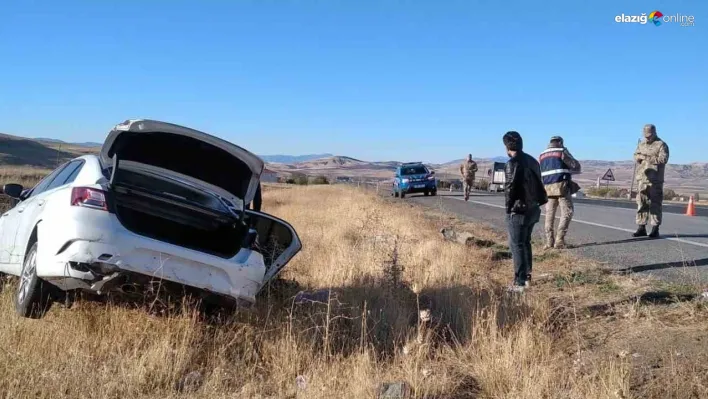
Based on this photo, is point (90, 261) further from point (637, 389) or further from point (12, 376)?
point (637, 389)

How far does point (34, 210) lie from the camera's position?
203 inches

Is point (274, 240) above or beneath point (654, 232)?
above

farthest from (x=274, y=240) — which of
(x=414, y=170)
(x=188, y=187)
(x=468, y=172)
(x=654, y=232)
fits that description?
(x=414, y=170)

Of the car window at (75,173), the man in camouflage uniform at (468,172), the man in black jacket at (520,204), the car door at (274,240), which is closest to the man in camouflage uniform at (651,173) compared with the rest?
the man in black jacket at (520,204)

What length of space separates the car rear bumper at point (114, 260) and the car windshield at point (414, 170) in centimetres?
2697

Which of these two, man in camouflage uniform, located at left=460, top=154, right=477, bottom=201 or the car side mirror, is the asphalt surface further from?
man in camouflage uniform, located at left=460, top=154, right=477, bottom=201

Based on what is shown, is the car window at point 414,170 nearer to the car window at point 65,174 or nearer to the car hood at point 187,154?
the car hood at point 187,154

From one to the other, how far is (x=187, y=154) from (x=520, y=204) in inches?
139

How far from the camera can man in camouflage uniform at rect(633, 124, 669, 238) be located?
9.73 metres

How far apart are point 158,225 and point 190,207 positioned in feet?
2.33

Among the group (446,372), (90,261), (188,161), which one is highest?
(188,161)

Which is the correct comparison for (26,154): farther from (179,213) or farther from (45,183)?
(179,213)

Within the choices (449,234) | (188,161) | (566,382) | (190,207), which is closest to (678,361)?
(566,382)

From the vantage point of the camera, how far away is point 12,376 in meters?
3.69
